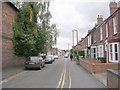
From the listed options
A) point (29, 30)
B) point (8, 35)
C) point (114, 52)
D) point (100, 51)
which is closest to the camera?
point (114, 52)

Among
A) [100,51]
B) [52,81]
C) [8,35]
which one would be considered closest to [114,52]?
[100,51]

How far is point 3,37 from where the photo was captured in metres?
31.0

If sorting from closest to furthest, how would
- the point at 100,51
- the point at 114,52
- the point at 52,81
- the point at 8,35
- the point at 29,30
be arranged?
the point at 52,81
the point at 114,52
the point at 8,35
the point at 29,30
the point at 100,51

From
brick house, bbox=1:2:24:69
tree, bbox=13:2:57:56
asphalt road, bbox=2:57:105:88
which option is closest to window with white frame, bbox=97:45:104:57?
tree, bbox=13:2:57:56

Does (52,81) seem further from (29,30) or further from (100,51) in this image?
(100,51)

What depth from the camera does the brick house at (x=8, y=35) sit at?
31.3 metres

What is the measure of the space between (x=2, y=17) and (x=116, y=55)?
13126 mm

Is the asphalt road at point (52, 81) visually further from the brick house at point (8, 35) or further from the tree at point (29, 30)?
the tree at point (29, 30)

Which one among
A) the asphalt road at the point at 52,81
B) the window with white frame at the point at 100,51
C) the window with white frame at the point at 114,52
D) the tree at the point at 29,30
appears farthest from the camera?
the window with white frame at the point at 100,51

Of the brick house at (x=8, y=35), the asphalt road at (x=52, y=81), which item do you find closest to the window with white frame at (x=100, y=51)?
the brick house at (x=8, y=35)

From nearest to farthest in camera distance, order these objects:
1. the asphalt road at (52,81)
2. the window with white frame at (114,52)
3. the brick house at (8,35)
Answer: the asphalt road at (52,81) → the window with white frame at (114,52) → the brick house at (8,35)

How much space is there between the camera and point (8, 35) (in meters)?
34.0

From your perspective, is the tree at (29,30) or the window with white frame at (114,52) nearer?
the window with white frame at (114,52)

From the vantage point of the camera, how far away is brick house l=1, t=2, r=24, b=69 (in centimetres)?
3131
